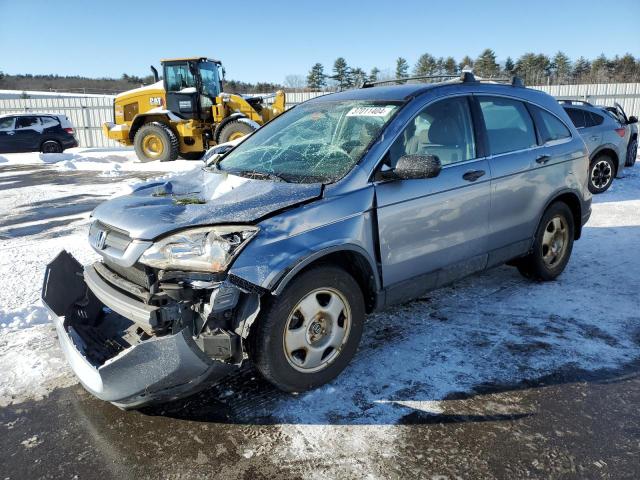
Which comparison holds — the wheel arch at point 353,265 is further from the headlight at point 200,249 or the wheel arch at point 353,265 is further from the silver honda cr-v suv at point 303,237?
the headlight at point 200,249

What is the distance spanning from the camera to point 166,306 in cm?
256

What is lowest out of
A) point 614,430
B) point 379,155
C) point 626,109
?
point 614,430

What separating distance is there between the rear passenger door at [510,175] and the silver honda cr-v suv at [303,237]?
0.02m

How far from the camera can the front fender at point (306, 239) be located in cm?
262

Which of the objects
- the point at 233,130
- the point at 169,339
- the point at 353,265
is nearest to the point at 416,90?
the point at 353,265

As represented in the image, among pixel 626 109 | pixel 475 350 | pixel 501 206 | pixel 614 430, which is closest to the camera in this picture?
pixel 614 430

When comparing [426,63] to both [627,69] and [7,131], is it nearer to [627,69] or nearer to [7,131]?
[627,69]

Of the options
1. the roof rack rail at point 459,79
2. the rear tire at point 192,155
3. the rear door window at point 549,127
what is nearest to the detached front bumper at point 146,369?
the roof rack rail at point 459,79

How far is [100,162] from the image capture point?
15.9 meters

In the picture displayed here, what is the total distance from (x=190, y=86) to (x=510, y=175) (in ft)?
40.3

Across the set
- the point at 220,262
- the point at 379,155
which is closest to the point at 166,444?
the point at 220,262

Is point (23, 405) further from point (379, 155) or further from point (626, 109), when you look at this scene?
point (626, 109)

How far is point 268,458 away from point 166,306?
93 cm

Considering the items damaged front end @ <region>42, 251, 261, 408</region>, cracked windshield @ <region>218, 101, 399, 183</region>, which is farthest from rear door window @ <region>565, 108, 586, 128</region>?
damaged front end @ <region>42, 251, 261, 408</region>
